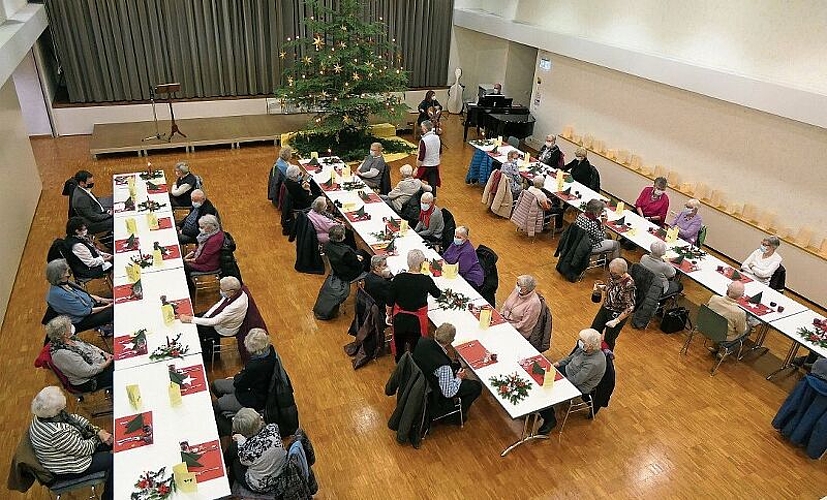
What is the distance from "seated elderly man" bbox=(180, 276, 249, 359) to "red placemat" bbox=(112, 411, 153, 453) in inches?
49.9

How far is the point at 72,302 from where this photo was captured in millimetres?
5871

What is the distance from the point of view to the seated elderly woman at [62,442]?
405 centimetres

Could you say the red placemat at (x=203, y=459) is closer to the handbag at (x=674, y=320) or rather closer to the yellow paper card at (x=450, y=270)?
the yellow paper card at (x=450, y=270)

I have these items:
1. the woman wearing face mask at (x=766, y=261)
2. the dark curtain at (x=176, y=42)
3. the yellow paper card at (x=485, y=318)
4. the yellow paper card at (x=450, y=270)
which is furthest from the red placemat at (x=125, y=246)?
the dark curtain at (x=176, y=42)

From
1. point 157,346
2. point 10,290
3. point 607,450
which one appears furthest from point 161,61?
point 607,450

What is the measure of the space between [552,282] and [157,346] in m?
5.47

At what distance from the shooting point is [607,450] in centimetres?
564

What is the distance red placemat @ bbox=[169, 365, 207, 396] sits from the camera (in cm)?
472

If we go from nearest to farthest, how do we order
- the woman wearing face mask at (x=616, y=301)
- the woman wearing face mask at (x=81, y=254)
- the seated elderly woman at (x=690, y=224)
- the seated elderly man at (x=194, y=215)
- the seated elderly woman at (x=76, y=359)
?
the seated elderly woman at (x=76, y=359) < the woman wearing face mask at (x=616, y=301) < the woman wearing face mask at (x=81, y=254) < the seated elderly man at (x=194, y=215) < the seated elderly woman at (x=690, y=224)

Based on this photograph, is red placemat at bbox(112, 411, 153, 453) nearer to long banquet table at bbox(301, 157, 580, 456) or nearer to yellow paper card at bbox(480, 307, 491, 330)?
long banquet table at bbox(301, 157, 580, 456)

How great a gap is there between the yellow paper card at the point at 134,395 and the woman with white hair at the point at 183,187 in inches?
173

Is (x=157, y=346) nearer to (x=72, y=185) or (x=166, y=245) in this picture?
(x=166, y=245)

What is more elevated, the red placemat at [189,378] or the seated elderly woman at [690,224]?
the seated elderly woman at [690,224]

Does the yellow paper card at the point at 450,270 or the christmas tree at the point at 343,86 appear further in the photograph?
the christmas tree at the point at 343,86
